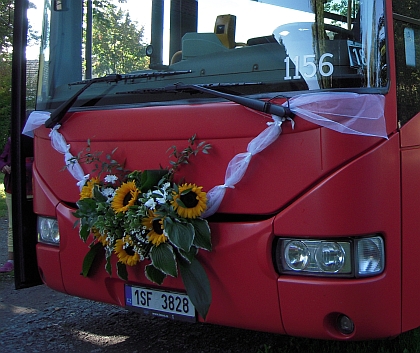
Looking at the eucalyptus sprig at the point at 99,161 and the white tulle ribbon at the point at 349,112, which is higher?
the white tulle ribbon at the point at 349,112

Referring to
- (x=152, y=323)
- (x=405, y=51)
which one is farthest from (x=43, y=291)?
(x=405, y=51)

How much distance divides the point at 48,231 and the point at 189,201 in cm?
126

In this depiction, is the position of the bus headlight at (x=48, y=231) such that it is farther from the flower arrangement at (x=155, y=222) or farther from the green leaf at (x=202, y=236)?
the green leaf at (x=202, y=236)

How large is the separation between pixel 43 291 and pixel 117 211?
283 centimetres

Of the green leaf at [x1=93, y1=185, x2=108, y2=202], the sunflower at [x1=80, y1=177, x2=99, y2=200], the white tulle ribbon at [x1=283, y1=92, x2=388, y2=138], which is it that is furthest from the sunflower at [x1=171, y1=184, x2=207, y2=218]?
the white tulle ribbon at [x1=283, y1=92, x2=388, y2=138]

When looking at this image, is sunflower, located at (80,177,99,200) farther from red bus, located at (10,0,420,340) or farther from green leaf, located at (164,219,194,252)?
green leaf, located at (164,219,194,252)

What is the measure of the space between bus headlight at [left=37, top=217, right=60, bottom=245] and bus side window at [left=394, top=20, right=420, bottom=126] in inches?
88.6

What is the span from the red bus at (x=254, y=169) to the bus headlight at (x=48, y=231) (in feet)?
0.30

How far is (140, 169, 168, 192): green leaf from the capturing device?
3.35 meters

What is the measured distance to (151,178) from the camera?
335cm

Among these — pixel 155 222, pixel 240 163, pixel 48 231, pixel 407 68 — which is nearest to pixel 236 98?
pixel 240 163

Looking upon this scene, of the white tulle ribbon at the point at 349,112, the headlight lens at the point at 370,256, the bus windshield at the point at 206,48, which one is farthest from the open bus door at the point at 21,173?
the headlight lens at the point at 370,256

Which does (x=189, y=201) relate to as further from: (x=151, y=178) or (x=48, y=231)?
(x=48, y=231)

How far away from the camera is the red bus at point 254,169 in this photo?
293 centimetres
